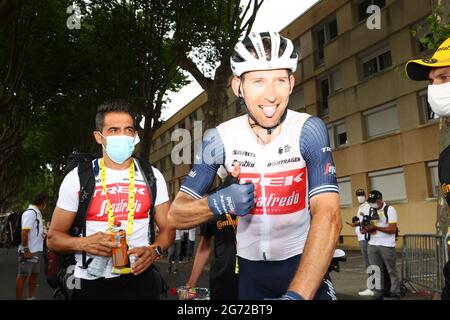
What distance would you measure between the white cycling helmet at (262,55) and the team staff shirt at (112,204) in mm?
1408

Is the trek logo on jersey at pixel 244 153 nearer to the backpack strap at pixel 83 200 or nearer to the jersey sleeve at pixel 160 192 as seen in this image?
the jersey sleeve at pixel 160 192

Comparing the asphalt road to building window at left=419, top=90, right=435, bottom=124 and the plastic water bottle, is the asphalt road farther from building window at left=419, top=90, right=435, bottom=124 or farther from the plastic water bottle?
building window at left=419, top=90, right=435, bottom=124

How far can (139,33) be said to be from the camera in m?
19.8

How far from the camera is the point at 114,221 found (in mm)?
3324

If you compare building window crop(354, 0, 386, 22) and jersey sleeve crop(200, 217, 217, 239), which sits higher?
building window crop(354, 0, 386, 22)

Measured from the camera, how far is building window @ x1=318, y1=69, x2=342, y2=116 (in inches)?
1030

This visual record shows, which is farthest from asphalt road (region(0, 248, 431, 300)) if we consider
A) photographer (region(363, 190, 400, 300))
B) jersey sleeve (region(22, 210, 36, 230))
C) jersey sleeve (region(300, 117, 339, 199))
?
jersey sleeve (region(300, 117, 339, 199))

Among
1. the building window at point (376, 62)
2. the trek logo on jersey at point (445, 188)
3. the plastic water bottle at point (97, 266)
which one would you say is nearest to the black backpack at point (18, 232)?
the plastic water bottle at point (97, 266)

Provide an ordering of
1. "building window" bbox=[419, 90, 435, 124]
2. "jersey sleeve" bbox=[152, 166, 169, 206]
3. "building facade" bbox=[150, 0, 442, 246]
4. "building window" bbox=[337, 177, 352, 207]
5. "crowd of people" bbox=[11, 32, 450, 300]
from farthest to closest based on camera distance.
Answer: "building window" bbox=[337, 177, 352, 207], "building facade" bbox=[150, 0, 442, 246], "building window" bbox=[419, 90, 435, 124], "jersey sleeve" bbox=[152, 166, 169, 206], "crowd of people" bbox=[11, 32, 450, 300]

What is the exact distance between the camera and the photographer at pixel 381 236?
916 cm

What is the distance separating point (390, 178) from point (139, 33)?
44.1 ft

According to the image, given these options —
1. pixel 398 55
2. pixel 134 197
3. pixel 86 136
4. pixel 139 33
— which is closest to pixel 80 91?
pixel 139 33

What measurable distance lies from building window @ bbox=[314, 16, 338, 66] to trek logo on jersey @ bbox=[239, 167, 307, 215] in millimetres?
25692
